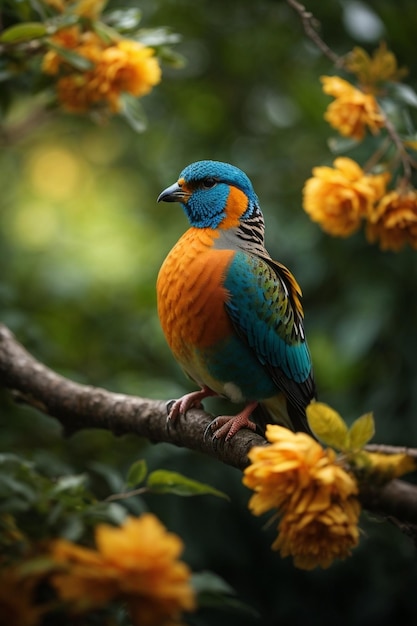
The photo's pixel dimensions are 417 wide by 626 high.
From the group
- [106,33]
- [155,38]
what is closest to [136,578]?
[106,33]

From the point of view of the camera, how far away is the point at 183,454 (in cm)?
393

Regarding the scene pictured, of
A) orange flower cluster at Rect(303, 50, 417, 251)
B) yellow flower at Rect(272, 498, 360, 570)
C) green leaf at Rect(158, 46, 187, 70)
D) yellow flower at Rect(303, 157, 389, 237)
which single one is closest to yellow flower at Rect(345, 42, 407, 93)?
orange flower cluster at Rect(303, 50, 417, 251)

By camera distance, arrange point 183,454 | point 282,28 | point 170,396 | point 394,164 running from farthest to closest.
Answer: point 282,28 < point 183,454 < point 170,396 < point 394,164

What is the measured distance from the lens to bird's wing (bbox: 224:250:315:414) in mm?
2809

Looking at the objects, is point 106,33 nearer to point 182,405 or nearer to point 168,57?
point 168,57

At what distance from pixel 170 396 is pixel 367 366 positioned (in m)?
1.29

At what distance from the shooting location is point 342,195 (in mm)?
2736

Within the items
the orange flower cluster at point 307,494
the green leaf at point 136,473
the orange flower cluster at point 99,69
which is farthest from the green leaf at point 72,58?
the orange flower cluster at point 307,494

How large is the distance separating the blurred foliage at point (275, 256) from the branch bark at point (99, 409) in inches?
8.2

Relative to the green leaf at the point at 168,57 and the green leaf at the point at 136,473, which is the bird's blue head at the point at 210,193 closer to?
the green leaf at the point at 168,57

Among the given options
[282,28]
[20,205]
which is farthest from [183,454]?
[20,205]

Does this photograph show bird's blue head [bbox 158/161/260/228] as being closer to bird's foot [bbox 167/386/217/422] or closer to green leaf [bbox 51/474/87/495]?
bird's foot [bbox 167/386/217/422]

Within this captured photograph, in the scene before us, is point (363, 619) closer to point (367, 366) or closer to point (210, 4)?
point (367, 366)

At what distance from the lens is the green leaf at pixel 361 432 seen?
1699 millimetres
